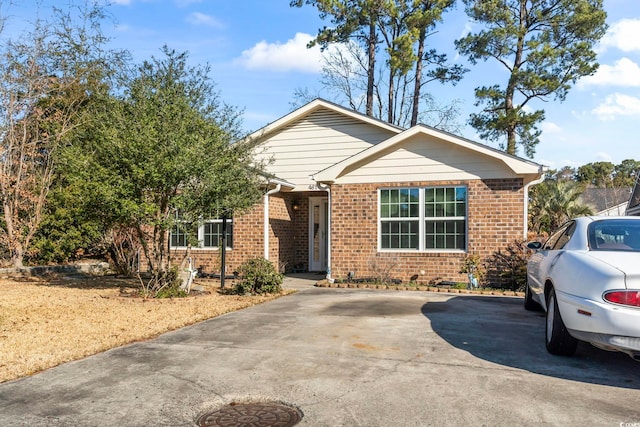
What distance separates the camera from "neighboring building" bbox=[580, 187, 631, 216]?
113 feet

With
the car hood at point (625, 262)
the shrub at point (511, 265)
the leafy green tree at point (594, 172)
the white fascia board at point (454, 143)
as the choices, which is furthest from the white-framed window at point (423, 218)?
the leafy green tree at point (594, 172)

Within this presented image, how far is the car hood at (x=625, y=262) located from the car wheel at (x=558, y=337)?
733 mm

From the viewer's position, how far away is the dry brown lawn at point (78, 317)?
18.2ft

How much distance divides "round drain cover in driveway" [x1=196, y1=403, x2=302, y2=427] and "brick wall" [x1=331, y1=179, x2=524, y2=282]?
8.41 metres

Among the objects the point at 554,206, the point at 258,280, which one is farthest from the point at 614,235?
the point at 554,206

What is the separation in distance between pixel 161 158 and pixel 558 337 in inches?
273

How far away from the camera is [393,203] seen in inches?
480

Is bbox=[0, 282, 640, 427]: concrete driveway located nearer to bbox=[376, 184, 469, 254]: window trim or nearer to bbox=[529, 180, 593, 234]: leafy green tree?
bbox=[376, 184, 469, 254]: window trim

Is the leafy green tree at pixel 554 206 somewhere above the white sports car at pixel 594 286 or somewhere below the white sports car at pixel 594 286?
above

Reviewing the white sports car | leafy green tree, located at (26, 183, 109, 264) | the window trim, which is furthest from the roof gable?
the white sports car

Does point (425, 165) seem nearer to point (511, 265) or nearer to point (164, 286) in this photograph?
point (511, 265)

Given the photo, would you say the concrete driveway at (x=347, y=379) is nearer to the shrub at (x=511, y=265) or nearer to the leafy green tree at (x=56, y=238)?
the shrub at (x=511, y=265)

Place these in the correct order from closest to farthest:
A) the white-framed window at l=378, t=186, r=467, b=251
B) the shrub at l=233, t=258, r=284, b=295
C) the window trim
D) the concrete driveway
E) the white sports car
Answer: the concrete driveway, the white sports car, the shrub at l=233, t=258, r=284, b=295, the window trim, the white-framed window at l=378, t=186, r=467, b=251

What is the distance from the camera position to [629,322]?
4.06 metres
